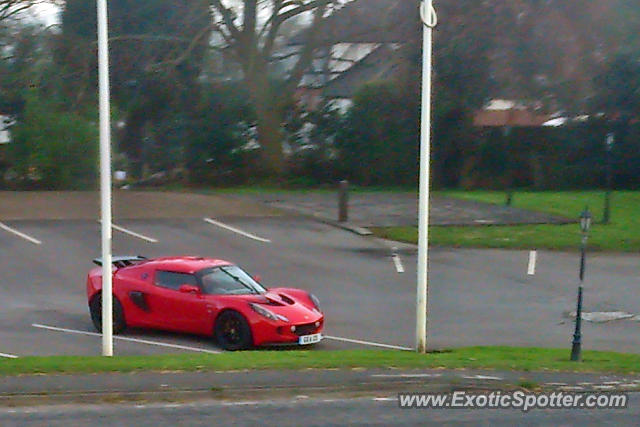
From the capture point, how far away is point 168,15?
37562mm

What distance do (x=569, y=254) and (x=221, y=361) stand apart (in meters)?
15.8

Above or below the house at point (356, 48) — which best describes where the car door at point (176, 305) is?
below

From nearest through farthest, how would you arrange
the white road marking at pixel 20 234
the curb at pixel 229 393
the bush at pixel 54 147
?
the curb at pixel 229 393
the white road marking at pixel 20 234
the bush at pixel 54 147

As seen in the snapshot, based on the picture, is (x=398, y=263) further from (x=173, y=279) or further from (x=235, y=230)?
(x=173, y=279)

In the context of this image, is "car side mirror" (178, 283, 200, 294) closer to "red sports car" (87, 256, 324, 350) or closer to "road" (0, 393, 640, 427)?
"red sports car" (87, 256, 324, 350)

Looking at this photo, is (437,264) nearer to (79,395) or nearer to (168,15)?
(79,395)

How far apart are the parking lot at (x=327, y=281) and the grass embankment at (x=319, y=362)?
7.13ft

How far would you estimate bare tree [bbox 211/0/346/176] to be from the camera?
37688 mm

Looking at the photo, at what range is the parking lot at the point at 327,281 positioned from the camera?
1641 centimetres

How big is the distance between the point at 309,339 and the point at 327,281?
20.1 feet

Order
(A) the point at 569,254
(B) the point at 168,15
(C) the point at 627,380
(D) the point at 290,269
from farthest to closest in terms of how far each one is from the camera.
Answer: (B) the point at 168,15
(A) the point at 569,254
(D) the point at 290,269
(C) the point at 627,380

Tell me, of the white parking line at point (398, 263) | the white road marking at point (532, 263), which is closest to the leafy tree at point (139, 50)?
the white parking line at point (398, 263)

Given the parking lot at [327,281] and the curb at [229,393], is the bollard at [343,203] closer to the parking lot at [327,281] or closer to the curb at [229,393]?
the parking lot at [327,281]

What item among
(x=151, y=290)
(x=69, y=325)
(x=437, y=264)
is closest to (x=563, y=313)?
(x=437, y=264)
